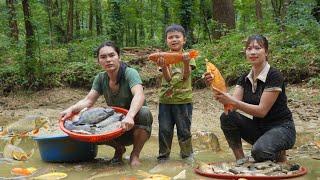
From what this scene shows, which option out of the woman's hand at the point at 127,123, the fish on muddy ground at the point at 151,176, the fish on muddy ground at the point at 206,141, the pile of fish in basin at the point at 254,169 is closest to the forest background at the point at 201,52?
the fish on muddy ground at the point at 206,141

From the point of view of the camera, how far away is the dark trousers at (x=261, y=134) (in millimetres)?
3689

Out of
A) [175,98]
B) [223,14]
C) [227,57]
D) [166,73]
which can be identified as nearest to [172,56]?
[166,73]

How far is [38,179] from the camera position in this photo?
3641mm

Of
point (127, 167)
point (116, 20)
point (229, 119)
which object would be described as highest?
point (116, 20)

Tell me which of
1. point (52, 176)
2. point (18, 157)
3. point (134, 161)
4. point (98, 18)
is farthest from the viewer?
point (98, 18)

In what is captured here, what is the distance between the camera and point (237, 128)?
4.03 metres

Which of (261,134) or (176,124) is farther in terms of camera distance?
(176,124)

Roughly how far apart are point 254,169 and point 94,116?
1492 mm

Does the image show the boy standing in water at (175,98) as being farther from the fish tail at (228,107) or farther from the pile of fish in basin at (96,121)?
the fish tail at (228,107)

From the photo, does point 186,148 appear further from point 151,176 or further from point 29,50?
point 29,50

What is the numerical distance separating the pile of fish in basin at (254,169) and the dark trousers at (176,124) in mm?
615

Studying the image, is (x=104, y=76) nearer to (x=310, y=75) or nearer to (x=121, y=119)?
(x=121, y=119)

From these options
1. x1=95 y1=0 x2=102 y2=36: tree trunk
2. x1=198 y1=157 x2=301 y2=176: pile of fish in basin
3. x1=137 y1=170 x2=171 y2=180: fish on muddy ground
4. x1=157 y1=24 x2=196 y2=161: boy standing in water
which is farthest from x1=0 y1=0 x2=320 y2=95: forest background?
x1=95 y1=0 x2=102 y2=36: tree trunk

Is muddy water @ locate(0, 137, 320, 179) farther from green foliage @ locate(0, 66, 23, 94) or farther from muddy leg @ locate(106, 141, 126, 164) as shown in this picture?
green foliage @ locate(0, 66, 23, 94)
